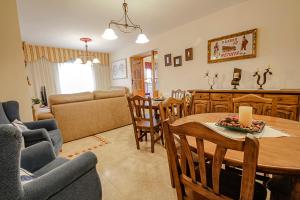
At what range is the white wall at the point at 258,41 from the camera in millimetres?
2391

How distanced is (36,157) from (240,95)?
2.89 metres

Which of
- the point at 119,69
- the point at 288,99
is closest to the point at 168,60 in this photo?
the point at 119,69

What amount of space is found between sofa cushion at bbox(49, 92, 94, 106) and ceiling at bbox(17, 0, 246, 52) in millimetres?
1589

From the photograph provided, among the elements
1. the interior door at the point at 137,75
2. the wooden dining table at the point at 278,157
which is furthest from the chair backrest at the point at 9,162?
the interior door at the point at 137,75

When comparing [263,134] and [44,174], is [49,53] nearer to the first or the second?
[44,174]

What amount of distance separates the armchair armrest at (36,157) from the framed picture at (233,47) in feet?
10.8

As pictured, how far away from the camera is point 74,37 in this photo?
4.32 m

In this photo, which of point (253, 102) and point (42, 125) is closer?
point (253, 102)

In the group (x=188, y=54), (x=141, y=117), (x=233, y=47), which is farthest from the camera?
(x=188, y=54)

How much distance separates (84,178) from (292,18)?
3.48 meters

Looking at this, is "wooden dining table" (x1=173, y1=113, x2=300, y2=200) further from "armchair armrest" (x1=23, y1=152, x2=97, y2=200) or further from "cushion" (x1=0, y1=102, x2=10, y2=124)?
"cushion" (x1=0, y1=102, x2=10, y2=124)

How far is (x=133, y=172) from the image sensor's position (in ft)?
6.03

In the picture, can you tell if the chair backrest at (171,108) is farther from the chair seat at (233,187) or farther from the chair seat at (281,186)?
the chair seat at (281,186)

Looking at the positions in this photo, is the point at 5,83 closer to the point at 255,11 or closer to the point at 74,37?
the point at 74,37
